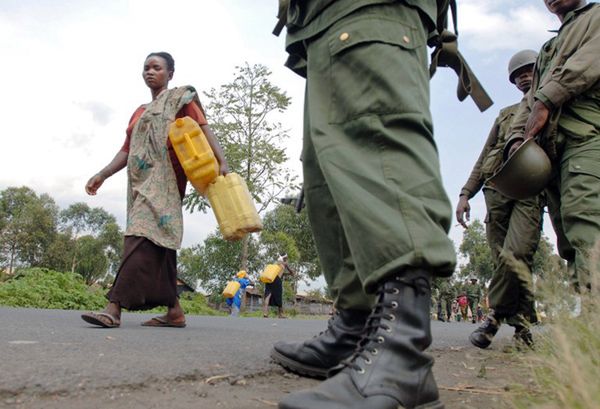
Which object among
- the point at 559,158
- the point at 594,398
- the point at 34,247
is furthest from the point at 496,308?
the point at 34,247

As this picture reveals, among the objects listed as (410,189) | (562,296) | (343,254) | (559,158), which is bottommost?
(562,296)

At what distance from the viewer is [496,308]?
147 inches

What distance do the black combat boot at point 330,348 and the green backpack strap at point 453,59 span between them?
3.40 ft

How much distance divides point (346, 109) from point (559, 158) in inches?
68.8

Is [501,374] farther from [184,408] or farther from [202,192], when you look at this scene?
[202,192]

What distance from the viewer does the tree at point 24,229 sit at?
55.7 meters

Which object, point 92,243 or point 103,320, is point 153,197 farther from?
point 92,243

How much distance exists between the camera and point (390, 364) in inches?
53.8

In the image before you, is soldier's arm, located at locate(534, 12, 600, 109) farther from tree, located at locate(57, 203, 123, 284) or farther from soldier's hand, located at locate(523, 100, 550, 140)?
tree, located at locate(57, 203, 123, 284)

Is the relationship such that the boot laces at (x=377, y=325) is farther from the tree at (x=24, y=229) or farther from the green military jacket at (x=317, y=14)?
the tree at (x=24, y=229)

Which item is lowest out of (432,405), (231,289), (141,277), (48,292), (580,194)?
(432,405)

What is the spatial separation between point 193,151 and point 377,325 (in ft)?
9.81

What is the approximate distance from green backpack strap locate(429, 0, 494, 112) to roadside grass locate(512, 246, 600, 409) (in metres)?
1.08

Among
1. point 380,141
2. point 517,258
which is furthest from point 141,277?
point 380,141
